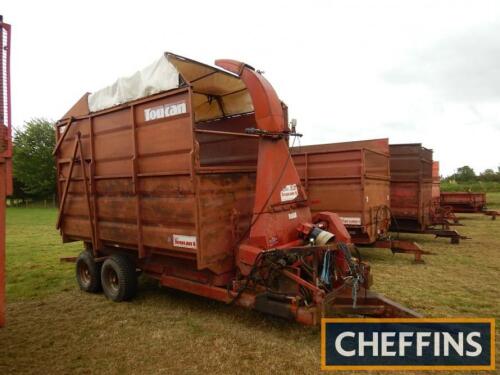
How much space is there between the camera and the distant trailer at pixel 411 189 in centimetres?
1029

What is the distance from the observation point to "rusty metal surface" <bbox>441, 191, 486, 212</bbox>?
17062 millimetres

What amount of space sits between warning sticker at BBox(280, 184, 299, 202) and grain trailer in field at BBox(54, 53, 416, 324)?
0.02 metres

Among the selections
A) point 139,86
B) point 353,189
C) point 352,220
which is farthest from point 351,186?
point 139,86

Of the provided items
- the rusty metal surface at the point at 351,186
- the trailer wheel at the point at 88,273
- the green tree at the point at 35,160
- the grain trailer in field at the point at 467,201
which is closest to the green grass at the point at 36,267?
the trailer wheel at the point at 88,273

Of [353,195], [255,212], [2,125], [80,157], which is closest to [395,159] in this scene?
[353,195]

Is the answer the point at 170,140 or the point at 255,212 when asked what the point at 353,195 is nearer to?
the point at 255,212

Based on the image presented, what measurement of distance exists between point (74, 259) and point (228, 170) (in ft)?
13.5

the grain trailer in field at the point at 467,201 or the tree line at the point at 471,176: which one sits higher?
the tree line at the point at 471,176

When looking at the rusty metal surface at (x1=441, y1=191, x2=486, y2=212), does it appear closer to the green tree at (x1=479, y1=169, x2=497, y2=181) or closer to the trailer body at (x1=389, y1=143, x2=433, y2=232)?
the trailer body at (x1=389, y1=143, x2=433, y2=232)

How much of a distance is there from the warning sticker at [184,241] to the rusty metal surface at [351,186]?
14.0 ft

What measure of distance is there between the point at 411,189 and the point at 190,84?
8.27 meters

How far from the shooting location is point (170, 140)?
15.0 ft

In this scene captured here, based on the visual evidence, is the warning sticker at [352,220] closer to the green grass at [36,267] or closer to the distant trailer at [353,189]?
the distant trailer at [353,189]

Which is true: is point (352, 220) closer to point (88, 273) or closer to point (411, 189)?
point (411, 189)
